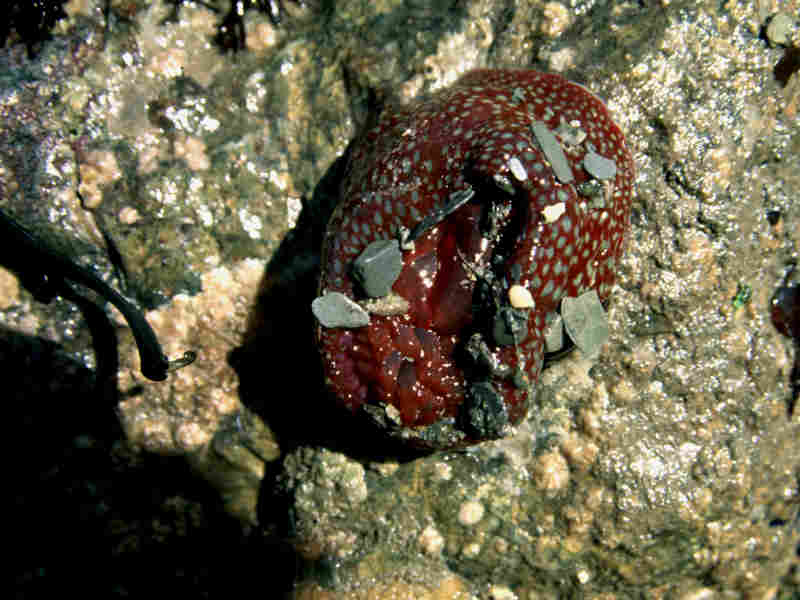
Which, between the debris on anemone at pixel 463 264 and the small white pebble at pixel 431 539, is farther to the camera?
the small white pebble at pixel 431 539

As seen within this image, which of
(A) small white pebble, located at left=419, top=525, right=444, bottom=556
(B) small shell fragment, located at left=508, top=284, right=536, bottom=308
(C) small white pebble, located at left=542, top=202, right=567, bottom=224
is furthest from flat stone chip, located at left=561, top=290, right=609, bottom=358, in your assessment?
(A) small white pebble, located at left=419, top=525, right=444, bottom=556

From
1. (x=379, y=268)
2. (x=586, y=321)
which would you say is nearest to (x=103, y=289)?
(x=379, y=268)

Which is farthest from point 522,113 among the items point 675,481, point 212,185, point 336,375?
point 675,481

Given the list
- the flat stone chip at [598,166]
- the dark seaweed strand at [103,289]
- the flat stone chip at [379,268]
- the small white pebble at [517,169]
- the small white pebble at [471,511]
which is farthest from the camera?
the small white pebble at [471,511]

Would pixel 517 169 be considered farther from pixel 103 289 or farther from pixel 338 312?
pixel 103 289

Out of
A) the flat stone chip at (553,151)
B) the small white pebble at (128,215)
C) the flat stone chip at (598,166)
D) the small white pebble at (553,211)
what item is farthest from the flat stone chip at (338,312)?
the small white pebble at (128,215)

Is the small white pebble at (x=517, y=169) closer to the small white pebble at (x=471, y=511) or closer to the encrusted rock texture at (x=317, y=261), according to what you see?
the encrusted rock texture at (x=317, y=261)

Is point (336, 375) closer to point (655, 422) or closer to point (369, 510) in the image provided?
point (369, 510)
